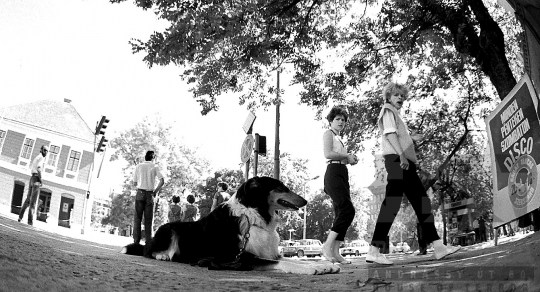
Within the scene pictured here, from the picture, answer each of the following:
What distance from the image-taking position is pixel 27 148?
87.8 inches

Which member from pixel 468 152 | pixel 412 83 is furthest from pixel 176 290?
pixel 412 83

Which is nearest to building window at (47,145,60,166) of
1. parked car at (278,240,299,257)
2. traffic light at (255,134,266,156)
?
traffic light at (255,134,266,156)

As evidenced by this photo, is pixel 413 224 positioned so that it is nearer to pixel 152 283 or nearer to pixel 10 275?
pixel 152 283


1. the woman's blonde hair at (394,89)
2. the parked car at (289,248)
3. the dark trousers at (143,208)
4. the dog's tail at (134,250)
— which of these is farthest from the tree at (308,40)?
the parked car at (289,248)

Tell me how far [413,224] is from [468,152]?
1.45m

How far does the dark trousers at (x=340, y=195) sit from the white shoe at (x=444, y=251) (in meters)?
0.90

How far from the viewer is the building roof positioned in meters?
1.99

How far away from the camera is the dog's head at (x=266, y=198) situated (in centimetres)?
400

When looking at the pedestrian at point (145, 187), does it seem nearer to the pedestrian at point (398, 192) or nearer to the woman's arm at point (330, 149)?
the woman's arm at point (330, 149)

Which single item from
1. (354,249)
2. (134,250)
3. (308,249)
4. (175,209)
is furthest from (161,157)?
(354,249)

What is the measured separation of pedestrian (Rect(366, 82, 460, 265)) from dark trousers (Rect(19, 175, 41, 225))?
294 cm

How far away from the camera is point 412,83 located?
35.9 feet

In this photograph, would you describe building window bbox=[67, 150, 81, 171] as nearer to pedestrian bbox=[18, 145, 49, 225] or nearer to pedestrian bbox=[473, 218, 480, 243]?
pedestrian bbox=[18, 145, 49, 225]

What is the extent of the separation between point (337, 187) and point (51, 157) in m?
2.89
